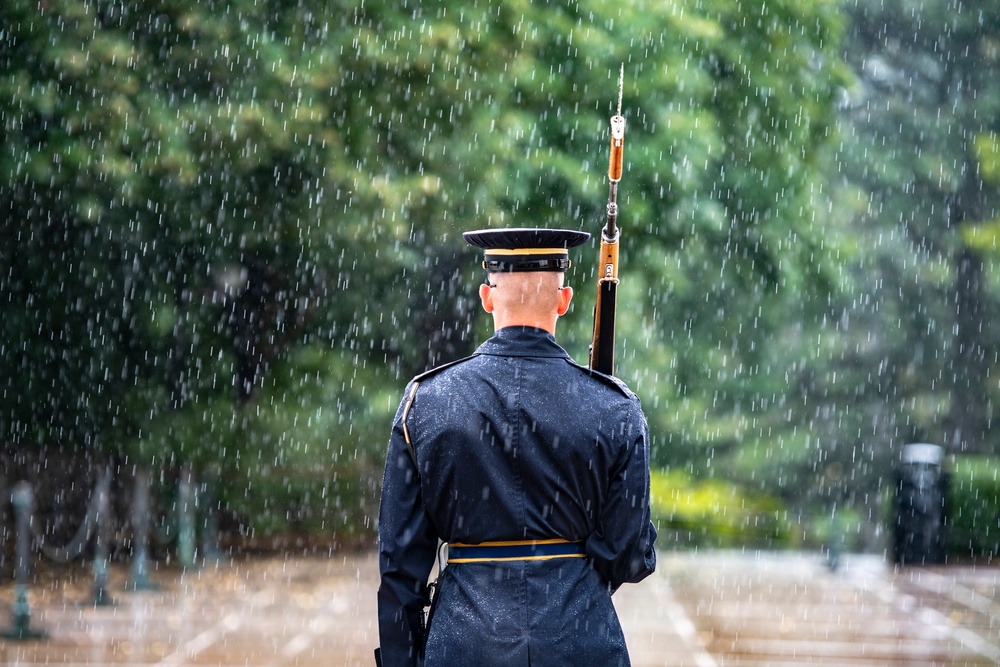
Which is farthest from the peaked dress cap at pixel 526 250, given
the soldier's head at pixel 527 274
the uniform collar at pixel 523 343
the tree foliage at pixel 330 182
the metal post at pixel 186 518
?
the metal post at pixel 186 518

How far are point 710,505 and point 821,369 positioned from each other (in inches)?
539

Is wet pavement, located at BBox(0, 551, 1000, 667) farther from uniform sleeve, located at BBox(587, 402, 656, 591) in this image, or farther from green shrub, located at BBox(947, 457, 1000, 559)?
uniform sleeve, located at BBox(587, 402, 656, 591)

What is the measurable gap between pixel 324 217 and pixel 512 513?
901 centimetres

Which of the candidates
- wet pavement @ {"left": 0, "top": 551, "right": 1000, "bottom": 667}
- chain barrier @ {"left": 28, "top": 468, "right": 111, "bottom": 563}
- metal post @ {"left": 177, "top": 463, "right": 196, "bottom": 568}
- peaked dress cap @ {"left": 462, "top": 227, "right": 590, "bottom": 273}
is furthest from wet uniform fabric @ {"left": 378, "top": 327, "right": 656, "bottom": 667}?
metal post @ {"left": 177, "top": 463, "right": 196, "bottom": 568}

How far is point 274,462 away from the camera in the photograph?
1906cm

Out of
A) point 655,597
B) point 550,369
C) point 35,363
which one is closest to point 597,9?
point 655,597

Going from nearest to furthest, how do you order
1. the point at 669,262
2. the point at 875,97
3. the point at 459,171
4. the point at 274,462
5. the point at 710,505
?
the point at 459,171 < the point at 669,262 < the point at 274,462 < the point at 710,505 < the point at 875,97

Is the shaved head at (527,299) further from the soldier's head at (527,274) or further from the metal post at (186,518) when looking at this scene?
the metal post at (186,518)

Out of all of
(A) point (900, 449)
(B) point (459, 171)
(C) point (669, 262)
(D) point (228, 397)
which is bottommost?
(A) point (900, 449)

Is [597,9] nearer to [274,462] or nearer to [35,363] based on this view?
[35,363]

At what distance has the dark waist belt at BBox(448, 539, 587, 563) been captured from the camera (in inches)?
139

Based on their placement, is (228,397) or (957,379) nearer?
(228,397)

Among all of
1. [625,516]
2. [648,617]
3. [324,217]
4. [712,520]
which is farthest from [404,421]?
[712,520]

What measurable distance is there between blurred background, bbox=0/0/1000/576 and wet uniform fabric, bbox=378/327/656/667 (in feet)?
25.3
